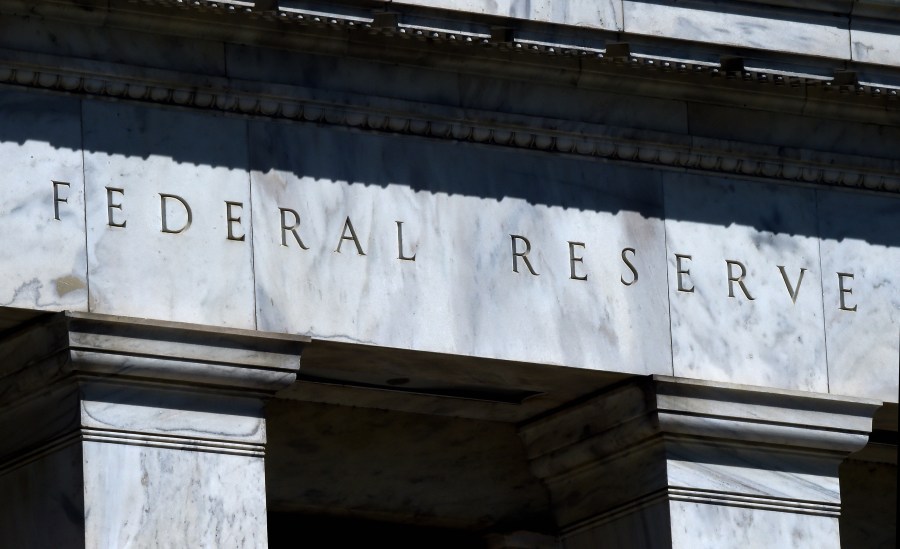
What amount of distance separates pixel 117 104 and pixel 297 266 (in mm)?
2121

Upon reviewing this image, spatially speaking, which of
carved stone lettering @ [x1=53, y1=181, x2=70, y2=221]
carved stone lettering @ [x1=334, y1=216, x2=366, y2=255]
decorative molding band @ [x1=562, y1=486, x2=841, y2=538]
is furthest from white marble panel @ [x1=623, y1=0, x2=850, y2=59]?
carved stone lettering @ [x1=53, y1=181, x2=70, y2=221]

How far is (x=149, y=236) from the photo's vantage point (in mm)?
25734

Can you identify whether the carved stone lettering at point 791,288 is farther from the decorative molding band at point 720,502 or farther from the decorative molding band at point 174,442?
the decorative molding band at point 174,442

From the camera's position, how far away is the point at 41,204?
2533cm

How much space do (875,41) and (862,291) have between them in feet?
8.32

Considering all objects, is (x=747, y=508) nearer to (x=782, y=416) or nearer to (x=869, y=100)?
(x=782, y=416)

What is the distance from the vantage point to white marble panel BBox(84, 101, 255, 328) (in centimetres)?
2553

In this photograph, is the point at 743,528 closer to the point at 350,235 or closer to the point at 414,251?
the point at 414,251

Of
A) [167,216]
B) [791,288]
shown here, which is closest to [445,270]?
[167,216]

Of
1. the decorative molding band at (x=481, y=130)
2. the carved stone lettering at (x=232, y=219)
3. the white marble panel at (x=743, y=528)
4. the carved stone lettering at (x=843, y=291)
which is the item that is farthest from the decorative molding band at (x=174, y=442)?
the carved stone lettering at (x=843, y=291)

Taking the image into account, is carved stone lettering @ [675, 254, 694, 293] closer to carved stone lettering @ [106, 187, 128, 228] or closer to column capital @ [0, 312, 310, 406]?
column capital @ [0, 312, 310, 406]

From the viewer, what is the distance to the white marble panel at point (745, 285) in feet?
92.3

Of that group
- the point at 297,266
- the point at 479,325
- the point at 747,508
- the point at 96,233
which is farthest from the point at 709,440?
the point at 96,233

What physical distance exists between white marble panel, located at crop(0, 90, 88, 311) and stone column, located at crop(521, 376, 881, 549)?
559 cm
